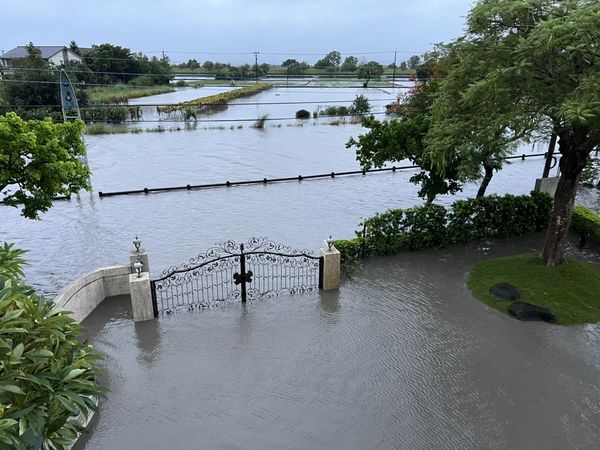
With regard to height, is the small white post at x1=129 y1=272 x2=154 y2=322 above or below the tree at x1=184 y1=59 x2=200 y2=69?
below

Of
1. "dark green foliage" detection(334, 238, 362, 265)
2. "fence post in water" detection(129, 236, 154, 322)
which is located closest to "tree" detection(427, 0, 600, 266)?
"dark green foliage" detection(334, 238, 362, 265)

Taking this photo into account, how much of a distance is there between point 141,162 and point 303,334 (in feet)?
60.1

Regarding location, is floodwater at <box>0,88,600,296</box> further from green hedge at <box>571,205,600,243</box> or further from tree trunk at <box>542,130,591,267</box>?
tree trunk at <box>542,130,591,267</box>

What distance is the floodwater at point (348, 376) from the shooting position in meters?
7.04

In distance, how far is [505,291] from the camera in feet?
36.7

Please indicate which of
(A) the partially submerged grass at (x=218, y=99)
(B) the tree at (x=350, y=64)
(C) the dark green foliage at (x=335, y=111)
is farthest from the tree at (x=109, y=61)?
(B) the tree at (x=350, y=64)

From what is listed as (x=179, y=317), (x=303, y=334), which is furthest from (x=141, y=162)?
(x=303, y=334)

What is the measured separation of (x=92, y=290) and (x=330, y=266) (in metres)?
5.67

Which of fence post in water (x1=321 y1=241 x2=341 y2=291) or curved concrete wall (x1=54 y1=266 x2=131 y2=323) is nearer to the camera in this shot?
curved concrete wall (x1=54 y1=266 x2=131 y2=323)

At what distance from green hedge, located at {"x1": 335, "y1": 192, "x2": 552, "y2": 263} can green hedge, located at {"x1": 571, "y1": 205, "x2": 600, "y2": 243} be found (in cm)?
93

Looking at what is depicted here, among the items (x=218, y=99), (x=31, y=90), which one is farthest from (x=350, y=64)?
(x=31, y=90)

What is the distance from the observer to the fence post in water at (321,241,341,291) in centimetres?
1116

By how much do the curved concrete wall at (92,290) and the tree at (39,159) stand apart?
1.94 meters

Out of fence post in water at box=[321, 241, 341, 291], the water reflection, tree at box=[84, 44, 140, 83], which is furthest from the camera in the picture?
tree at box=[84, 44, 140, 83]
